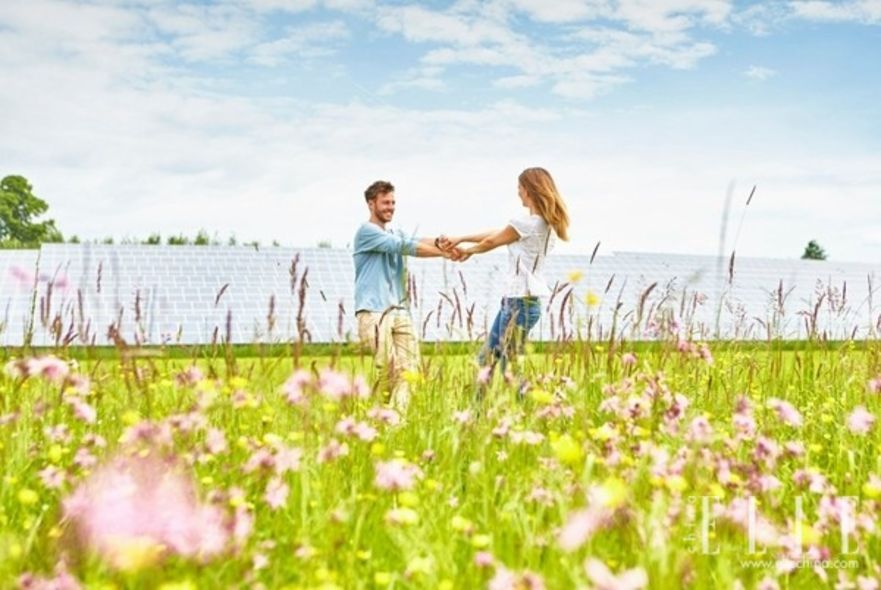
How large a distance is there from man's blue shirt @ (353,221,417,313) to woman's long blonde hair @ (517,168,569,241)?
3.54ft

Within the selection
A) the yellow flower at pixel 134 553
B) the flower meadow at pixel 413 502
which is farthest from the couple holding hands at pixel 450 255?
the yellow flower at pixel 134 553

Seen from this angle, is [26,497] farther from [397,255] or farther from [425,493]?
[397,255]

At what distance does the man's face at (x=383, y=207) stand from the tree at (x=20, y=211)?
161 ft

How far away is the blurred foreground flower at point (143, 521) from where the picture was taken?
2154 millimetres

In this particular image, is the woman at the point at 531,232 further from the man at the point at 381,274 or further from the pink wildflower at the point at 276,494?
the pink wildflower at the point at 276,494

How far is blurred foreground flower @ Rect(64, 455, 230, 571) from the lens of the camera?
215 cm

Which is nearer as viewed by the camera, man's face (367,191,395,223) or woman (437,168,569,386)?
woman (437,168,569,386)

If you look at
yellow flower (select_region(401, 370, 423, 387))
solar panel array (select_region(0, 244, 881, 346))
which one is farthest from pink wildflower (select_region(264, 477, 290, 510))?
solar panel array (select_region(0, 244, 881, 346))

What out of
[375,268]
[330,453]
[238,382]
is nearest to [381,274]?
[375,268]

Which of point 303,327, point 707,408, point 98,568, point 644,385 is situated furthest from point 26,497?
point 707,408

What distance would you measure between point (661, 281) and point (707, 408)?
48.9ft

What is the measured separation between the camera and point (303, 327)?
330 centimetres

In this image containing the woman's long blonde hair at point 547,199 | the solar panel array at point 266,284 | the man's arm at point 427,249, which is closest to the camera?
the woman's long blonde hair at point 547,199

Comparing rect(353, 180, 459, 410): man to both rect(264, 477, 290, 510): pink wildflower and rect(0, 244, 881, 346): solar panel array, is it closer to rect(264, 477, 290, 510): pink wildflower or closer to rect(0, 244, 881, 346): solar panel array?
rect(264, 477, 290, 510): pink wildflower
